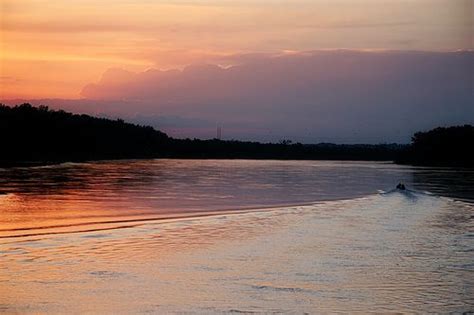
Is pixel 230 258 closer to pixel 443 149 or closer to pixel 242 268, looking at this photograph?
pixel 242 268

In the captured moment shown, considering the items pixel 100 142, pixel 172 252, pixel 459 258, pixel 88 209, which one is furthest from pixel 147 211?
pixel 100 142

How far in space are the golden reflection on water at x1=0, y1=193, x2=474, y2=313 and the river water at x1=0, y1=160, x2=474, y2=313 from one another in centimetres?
2

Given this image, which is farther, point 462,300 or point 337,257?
point 337,257

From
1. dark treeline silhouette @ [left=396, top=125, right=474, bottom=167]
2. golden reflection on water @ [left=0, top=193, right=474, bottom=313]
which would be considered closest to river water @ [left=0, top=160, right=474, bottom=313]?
golden reflection on water @ [left=0, top=193, right=474, bottom=313]

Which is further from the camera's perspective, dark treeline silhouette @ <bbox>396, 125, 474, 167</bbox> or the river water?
dark treeline silhouette @ <bbox>396, 125, 474, 167</bbox>

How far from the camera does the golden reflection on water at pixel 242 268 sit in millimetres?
9016

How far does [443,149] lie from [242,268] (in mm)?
79756

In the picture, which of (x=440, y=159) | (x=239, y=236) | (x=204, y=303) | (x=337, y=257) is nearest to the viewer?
(x=204, y=303)

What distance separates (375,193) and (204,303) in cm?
2214

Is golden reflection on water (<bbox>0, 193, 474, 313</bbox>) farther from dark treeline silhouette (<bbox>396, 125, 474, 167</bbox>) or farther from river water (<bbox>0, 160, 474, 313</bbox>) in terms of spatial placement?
dark treeline silhouette (<bbox>396, 125, 474, 167</bbox>)

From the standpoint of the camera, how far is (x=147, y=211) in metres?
19.7

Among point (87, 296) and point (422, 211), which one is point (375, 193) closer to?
point (422, 211)

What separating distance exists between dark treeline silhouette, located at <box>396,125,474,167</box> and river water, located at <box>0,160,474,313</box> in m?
63.6

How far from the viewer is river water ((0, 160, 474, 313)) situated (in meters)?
9.11
